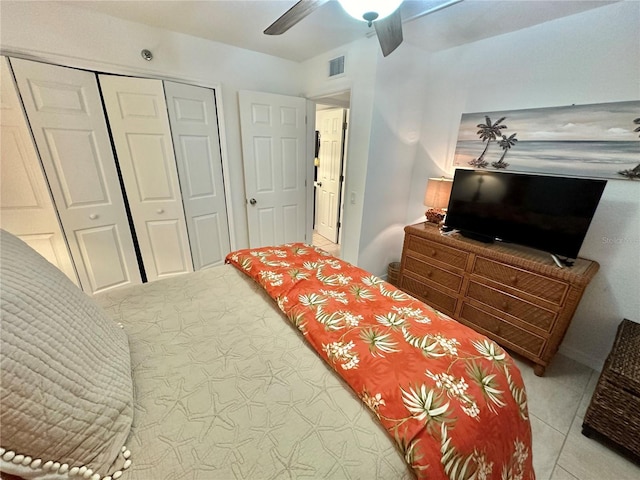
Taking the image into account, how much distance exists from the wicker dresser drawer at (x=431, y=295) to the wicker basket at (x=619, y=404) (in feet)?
3.07

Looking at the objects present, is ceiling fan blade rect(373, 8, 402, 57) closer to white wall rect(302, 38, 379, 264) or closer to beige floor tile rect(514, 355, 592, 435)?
white wall rect(302, 38, 379, 264)

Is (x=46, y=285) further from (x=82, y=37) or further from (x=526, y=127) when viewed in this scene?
(x=526, y=127)

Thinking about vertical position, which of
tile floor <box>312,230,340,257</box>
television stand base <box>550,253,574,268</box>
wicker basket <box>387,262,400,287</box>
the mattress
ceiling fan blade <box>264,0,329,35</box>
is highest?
ceiling fan blade <box>264,0,329,35</box>

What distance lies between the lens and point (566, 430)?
1.48m

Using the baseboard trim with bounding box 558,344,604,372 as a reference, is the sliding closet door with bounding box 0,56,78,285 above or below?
above

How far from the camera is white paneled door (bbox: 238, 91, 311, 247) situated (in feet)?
8.79

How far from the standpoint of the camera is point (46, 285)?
71 cm

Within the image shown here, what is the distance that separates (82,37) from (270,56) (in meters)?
1.50

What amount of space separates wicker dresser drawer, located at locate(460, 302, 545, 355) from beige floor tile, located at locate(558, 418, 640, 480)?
0.52 m

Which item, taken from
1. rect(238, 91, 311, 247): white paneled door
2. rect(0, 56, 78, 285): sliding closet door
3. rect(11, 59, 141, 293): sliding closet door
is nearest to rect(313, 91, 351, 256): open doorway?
rect(238, 91, 311, 247): white paneled door

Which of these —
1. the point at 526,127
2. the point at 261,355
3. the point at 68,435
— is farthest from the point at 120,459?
the point at 526,127

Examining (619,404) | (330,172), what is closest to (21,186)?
(330,172)

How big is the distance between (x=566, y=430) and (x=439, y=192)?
178cm

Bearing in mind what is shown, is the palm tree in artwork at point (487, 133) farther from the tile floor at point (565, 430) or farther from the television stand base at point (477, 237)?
the tile floor at point (565, 430)
